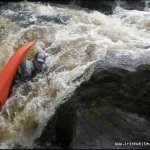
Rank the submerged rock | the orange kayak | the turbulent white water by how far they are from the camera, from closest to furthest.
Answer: the submerged rock
the turbulent white water
the orange kayak

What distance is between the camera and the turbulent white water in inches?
243

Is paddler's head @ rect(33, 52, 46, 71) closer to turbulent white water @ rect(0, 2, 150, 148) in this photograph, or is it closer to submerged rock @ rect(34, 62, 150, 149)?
turbulent white water @ rect(0, 2, 150, 148)

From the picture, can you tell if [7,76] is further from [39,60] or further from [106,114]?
[106,114]

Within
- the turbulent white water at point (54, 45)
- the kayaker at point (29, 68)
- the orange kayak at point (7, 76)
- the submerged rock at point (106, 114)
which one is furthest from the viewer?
the kayaker at point (29, 68)

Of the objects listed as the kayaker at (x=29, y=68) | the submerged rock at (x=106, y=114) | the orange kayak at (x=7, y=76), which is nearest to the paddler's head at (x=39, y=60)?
the kayaker at (x=29, y=68)

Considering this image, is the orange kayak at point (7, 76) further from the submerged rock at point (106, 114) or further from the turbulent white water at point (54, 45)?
the submerged rock at point (106, 114)

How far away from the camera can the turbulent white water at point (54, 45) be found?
20.2 ft

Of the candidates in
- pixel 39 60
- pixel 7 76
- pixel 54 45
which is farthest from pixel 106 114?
pixel 54 45

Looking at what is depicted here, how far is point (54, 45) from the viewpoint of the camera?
8516mm

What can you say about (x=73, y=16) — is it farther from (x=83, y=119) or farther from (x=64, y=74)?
(x=83, y=119)

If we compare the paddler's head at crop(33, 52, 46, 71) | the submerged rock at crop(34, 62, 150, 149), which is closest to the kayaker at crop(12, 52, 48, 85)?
the paddler's head at crop(33, 52, 46, 71)

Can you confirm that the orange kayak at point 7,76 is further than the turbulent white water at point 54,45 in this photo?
Yes

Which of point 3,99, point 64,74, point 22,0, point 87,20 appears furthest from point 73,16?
point 3,99

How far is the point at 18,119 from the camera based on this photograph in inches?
245
